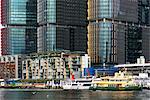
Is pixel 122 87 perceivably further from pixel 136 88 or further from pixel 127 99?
pixel 127 99

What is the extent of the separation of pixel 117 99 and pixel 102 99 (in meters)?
3.51

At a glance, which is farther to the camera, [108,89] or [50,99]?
[108,89]

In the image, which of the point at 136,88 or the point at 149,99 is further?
the point at 136,88

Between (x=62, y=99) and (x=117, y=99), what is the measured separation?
13.8 meters

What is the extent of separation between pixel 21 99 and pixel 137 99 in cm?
2839

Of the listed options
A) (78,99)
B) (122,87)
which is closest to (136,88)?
(122,87)

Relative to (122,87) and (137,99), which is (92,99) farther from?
(122,87)

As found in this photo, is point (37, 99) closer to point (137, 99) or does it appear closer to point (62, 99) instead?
point (62, 99)

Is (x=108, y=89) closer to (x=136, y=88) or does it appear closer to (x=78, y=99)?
(x=136, y=88)

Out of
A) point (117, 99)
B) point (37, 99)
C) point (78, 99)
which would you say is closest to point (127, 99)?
point (117, 99)

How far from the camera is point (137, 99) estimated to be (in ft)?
401

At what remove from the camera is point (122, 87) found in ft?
648

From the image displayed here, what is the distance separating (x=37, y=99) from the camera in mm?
128125

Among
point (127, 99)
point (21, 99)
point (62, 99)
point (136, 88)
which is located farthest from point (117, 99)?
point (136, 88)
